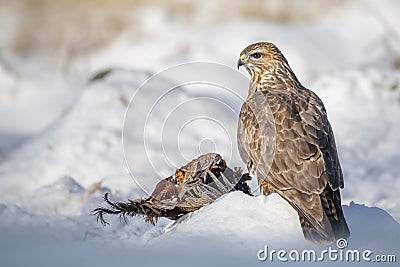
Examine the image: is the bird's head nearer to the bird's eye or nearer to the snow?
the bird's eye

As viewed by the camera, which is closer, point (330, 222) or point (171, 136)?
point (330, 222)

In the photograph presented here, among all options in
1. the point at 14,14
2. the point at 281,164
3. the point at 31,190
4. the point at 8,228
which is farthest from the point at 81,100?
the point at 14,14

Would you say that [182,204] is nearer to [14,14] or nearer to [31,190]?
[31,190]

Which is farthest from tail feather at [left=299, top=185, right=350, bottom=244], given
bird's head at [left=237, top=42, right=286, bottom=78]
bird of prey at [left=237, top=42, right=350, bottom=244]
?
bird's head at [left=237, top=42, right=286, bottom=78]

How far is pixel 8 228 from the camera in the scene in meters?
4.75

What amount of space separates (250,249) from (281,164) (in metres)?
0.73

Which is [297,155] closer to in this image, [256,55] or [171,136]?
[256,55]

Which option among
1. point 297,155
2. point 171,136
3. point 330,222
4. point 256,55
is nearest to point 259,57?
point 256,55

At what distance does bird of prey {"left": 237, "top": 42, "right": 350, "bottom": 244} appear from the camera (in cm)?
423

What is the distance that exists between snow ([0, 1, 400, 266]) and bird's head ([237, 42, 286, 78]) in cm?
25

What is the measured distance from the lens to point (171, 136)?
7266 mm

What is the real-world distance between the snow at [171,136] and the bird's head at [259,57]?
0.25 meters

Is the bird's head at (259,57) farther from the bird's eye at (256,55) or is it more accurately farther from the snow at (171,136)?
the snow at (171,136)

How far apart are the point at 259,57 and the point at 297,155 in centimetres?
A: 125
